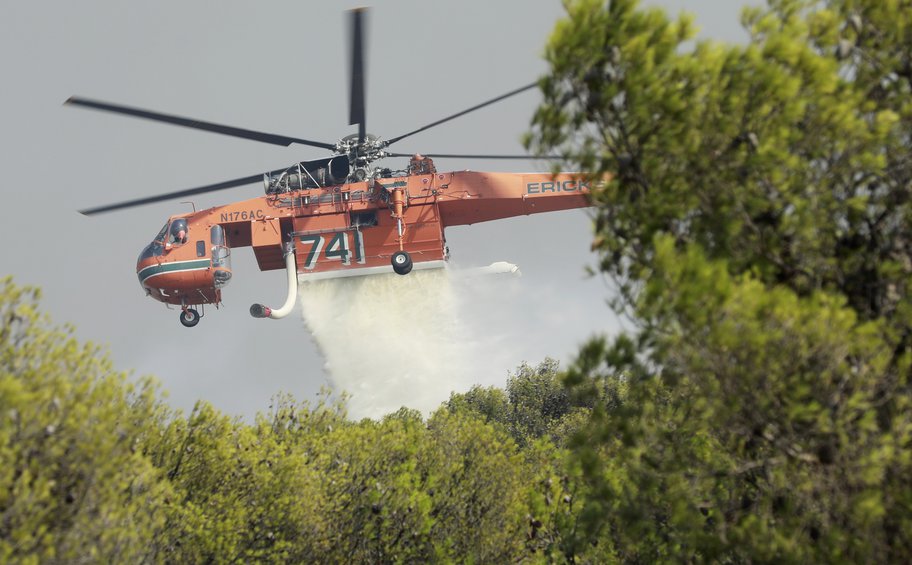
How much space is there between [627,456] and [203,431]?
13553mm

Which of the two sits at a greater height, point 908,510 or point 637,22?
→ point 637,22

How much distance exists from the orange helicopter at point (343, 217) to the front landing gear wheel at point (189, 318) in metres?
1.34

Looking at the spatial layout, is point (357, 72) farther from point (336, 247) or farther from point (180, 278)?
point (180, 278)

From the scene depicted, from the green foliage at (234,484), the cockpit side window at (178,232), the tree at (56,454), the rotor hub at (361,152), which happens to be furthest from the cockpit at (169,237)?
the tree at (56,454)

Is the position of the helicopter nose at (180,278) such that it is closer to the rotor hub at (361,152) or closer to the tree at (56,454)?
the rotor hub at (361,152)

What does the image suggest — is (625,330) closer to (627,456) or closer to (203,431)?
(627,456)

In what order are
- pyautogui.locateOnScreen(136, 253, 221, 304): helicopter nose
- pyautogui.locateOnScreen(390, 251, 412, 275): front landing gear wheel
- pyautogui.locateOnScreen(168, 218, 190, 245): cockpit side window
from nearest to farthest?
1. pyautogui.locateOnScreen(390, 251, 412, 275): front landing gear wheel
2. pyautogui.locateOnScreen(136, 253, 221, 304): helicopter nose
3. pyautogui.locateOnScreen(168, 218, 190, 245): cockpit side window

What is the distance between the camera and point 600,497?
1370 centimetres

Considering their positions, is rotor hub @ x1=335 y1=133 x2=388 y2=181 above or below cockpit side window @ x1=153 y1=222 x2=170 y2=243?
above

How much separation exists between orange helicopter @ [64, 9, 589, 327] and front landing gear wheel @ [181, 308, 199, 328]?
4.39 ft

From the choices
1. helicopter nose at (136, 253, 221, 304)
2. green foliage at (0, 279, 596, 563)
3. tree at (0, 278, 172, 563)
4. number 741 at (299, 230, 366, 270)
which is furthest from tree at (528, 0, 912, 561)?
helicopter nose at (136, 253, 221, 304)

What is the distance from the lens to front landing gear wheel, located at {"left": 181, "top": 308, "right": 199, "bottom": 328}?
50094mm

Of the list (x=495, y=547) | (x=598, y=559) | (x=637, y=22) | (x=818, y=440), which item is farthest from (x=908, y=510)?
(x=495, y=547)

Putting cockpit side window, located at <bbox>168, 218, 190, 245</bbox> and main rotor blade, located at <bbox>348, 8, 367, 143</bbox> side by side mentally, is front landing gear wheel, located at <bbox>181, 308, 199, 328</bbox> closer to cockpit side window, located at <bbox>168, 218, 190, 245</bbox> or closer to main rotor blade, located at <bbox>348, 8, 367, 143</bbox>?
cockpit side window, located at <bbox>168, 218, 190, 245</bbox>
